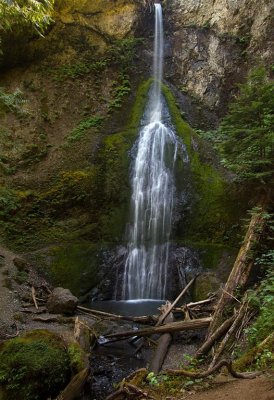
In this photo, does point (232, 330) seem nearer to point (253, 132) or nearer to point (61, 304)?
point (61, 304)

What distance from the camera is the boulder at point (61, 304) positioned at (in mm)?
9500

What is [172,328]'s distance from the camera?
8148mm

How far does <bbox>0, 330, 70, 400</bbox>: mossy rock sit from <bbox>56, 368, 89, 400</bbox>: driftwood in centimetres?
17

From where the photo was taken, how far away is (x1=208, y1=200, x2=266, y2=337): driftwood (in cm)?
759

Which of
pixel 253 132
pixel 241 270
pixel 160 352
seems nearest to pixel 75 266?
pixel 160 352

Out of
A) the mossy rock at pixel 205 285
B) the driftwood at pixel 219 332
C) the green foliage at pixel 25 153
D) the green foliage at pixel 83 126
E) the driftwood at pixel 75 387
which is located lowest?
the driftwood at pixel 75 387

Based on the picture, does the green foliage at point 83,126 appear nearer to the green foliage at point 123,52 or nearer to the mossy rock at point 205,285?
the green foliage at point 123,52

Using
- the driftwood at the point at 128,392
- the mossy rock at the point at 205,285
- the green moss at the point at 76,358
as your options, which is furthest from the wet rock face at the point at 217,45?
the driftwood at the point at 128,392

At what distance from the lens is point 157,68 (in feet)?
64.2

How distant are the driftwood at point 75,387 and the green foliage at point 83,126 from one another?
37.1ft

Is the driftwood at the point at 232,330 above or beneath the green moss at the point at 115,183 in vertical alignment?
beneath

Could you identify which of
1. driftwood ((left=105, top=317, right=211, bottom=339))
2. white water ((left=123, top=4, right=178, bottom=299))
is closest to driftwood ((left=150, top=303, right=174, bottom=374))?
driftwood ((left=105, top=317, right=211, bottom=339))

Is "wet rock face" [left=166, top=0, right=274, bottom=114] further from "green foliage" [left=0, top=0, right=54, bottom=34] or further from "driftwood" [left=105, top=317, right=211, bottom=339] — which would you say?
"green foliage" [left=0, top=0, right=54, bottom=34]

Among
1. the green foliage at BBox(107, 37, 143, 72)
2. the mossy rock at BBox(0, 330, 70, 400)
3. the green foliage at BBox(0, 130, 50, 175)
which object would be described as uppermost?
the green foliage at BBox(107, 37, 143, 72)
